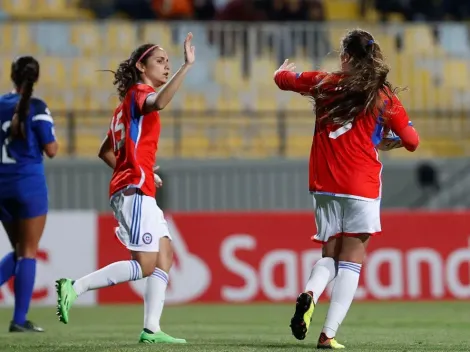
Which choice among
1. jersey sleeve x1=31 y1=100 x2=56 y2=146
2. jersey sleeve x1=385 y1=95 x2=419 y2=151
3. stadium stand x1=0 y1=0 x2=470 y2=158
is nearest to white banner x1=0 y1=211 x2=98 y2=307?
stadium stand x1=0 y1=0 x2=470 y2=158

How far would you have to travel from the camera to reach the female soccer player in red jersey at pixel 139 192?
783 centimetres

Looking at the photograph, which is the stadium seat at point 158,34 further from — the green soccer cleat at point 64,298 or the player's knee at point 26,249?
the green soccer cleat at point 64,298

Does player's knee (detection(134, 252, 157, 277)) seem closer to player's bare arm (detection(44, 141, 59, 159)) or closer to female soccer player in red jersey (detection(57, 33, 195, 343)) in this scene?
female soccer player in red jersey (detection(57, 33, 195, 343))

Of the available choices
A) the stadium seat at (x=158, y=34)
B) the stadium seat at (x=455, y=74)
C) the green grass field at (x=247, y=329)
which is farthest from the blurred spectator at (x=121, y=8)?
the green grass field at (x=247, y=329)

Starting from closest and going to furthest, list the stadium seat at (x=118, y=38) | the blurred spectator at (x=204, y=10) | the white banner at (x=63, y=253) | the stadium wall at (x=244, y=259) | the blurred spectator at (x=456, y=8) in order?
1. the white banner at (x=63, y=253)
2. the stadium wall at (x=244, y=259)
3. the stadium seat at (x=118, y=38)
4. the blurred spectator at (x=204, y=10)
5. the blurred spectator at (x=456, y=8)

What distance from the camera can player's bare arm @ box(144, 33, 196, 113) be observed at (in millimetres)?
7535

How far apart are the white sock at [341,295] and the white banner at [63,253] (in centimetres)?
732

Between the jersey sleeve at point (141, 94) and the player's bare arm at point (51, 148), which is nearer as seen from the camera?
the jersey sleeve at point (141, 94)

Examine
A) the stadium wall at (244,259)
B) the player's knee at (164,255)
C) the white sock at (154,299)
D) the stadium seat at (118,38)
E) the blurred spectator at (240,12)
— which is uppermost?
the blurred spectator at (240,12)

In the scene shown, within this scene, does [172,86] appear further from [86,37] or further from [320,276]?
[86,37]

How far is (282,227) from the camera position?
1484 cm

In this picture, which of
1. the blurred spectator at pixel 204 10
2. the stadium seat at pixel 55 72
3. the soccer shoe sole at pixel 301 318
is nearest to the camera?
the soccer shoe sole at pixel 301 318

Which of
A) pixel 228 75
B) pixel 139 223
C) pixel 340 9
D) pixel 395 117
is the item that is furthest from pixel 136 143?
pixel 340 9

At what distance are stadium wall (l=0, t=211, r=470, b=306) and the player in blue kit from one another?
15.8 feet
